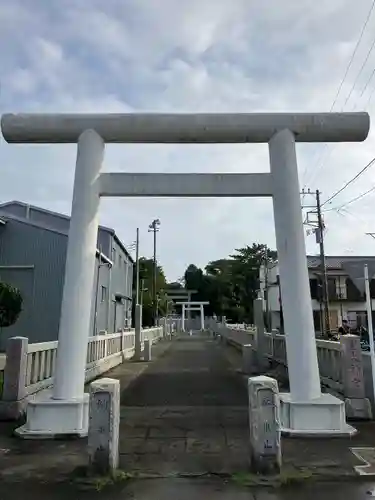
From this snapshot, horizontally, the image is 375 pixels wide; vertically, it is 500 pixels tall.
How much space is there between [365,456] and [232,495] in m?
2.16

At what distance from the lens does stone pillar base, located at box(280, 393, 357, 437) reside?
697 cm

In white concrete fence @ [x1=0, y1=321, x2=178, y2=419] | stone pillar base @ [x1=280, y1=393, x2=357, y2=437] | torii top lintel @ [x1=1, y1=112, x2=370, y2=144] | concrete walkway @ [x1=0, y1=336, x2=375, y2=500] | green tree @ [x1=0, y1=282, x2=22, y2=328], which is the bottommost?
concrete walkway @ [x1=0, y1=336, x2=375, y2=500]

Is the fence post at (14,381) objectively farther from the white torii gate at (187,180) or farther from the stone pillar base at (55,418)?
the white torii gate at (187,180)

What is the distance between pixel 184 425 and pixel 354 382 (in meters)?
2.93

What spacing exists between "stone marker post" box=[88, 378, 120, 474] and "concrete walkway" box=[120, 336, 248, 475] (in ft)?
1.38

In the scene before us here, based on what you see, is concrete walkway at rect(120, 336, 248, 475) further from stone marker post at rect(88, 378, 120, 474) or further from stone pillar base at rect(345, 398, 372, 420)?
stone pillar base at rect(345, 398, 372, 420)

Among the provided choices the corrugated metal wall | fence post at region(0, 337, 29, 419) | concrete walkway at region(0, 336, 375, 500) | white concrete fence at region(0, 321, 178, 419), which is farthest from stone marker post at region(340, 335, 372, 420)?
the corrugated metal wall

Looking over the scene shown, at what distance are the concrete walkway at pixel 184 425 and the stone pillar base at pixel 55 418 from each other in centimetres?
73

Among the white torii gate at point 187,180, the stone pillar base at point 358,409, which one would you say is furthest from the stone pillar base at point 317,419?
the stone pillar base at point 358,409

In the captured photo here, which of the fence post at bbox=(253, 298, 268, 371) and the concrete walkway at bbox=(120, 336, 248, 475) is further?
the fence post at bbox=(253, 298, 268, 371)

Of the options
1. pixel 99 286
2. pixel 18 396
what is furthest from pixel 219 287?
pixel 18 396

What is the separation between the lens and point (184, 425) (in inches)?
312

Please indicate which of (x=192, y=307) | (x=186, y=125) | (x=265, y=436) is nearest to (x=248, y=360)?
(x=186, y=125)

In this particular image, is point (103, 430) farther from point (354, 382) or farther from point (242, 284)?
point (242, 284)
